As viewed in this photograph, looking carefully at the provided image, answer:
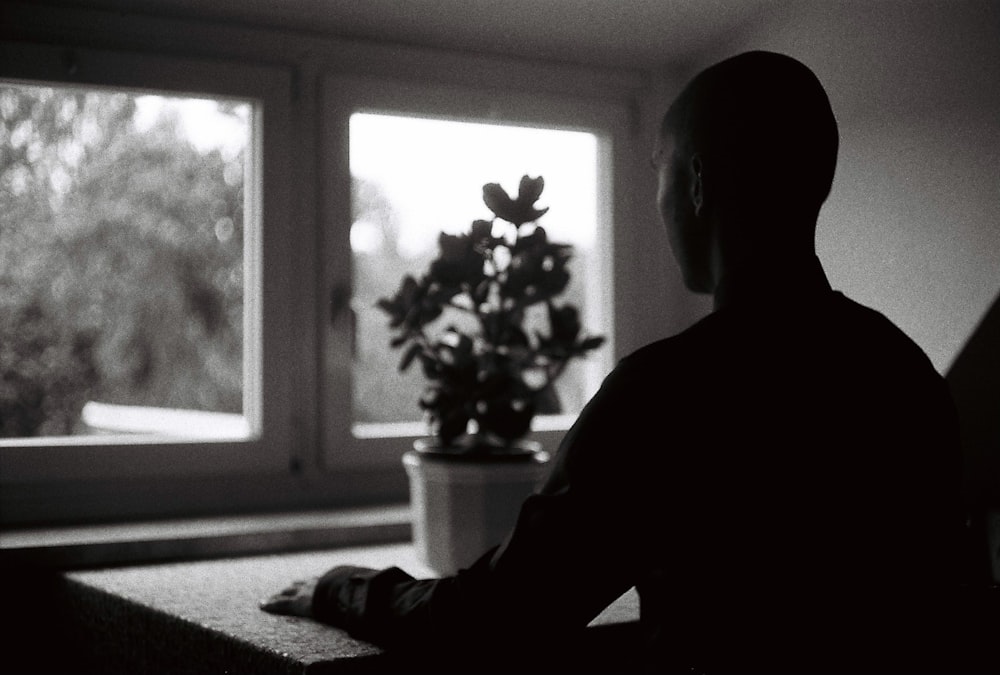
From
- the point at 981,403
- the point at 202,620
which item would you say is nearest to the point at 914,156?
the point at 981,403

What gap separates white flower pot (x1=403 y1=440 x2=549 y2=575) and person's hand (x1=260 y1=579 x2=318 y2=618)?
28cm

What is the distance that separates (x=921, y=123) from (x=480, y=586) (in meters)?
1.31

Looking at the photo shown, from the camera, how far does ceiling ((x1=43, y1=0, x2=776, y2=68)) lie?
2131 millimetres

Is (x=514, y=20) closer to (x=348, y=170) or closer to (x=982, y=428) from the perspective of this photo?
(x=348, y=170)

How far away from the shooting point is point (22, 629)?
1.79 metres

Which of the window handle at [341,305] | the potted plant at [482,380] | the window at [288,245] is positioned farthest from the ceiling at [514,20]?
the potted plant at [482,380]

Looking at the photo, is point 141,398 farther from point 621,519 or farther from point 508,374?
point 621,519

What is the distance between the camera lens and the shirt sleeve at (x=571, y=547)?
921mm

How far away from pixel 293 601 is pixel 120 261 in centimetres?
187

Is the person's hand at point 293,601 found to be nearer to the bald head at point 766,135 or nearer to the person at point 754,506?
the person at point 754,506

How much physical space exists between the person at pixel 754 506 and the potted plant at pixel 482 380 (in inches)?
24.8

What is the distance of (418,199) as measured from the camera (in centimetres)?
244

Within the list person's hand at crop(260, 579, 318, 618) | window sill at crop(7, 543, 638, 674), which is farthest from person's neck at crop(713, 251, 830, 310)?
person's hand at crop(260, 579, 318, 618)

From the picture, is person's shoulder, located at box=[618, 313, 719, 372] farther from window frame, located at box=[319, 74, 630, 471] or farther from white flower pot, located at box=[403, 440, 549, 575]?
window frame, located at box=[319, 74, 630, 471]
